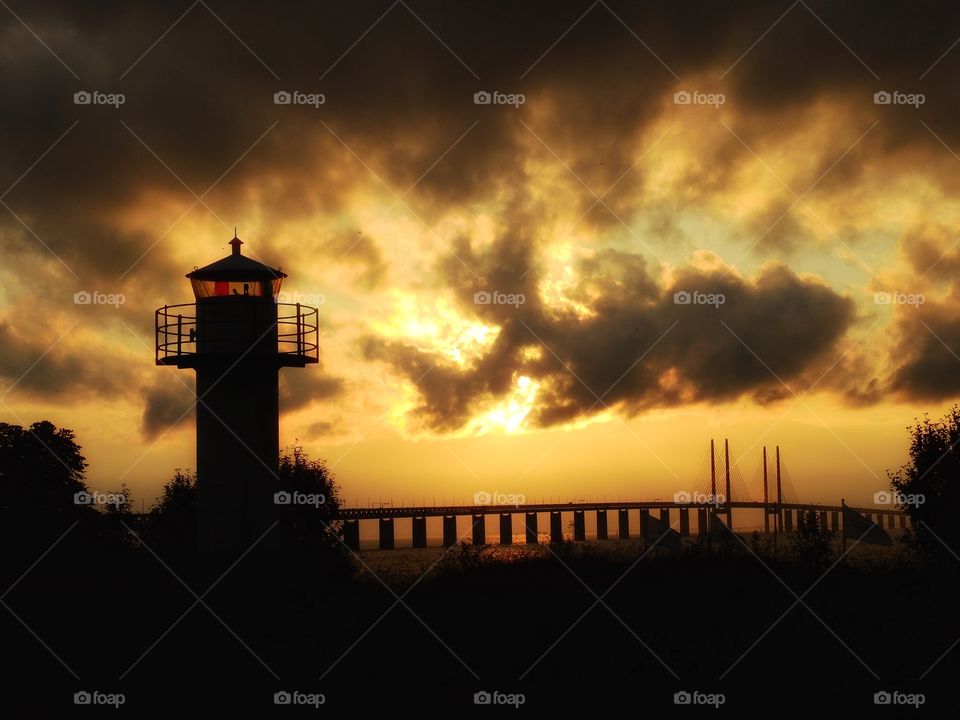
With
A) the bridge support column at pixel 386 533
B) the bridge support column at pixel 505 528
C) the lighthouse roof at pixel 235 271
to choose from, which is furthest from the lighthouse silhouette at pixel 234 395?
the bridge support column at pixel 505 528

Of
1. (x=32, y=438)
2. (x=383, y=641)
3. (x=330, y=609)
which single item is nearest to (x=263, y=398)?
(x=330, y=609)

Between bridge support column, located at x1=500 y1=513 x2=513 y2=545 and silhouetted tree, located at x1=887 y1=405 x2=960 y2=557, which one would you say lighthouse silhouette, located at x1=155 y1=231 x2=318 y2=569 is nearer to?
silhouetted tree, located at x1=887 y1=405 x2=960 y2=557

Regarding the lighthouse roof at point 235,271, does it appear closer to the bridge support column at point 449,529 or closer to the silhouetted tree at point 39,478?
the silhouetted tree at point 39,478

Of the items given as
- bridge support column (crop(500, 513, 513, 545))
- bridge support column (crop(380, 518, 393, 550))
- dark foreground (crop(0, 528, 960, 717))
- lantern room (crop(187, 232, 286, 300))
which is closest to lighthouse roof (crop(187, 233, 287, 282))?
lantern room (crop(187, 232, 286, 300))

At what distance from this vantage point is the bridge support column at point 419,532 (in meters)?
175

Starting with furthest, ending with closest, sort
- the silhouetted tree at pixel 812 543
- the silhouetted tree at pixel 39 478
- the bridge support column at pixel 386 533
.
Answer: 1. the bridge support column at pixel 386 533
2. the silhouetted tree at pixel 39 478
3. the silhouetted tree at pixel 812 543

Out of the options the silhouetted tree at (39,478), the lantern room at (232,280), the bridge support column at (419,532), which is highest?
the lantern room at (232,280)

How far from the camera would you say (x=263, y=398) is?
28.2 metres

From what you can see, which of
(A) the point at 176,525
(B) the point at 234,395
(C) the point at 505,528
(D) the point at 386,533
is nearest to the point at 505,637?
(B) the point at 234,395

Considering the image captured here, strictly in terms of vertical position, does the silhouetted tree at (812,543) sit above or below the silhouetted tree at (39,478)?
below

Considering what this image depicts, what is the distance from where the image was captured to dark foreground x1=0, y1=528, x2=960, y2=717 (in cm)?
2005

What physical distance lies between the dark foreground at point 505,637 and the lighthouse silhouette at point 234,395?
47.2 inches

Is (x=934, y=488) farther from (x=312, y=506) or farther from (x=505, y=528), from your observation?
(x=505, y=528)

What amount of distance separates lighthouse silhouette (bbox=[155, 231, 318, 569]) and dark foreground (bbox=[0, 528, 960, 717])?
3.93ft
